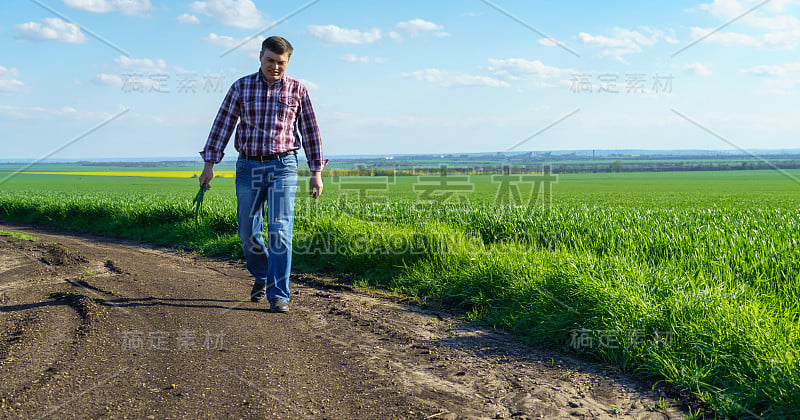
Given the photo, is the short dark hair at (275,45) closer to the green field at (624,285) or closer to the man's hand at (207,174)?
the man's hand at (207,174)

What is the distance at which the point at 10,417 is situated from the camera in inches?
105

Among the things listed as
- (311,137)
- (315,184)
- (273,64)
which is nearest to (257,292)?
(315,184)

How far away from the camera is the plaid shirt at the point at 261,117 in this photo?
5168 millimetres

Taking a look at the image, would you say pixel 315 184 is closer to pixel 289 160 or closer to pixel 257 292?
pixel 289 160

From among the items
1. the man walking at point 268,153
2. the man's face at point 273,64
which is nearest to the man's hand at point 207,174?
the man walking at point 268,153

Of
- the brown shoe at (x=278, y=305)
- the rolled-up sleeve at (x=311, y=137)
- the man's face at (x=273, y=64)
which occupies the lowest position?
the brown shoe at (x=278, y=305)

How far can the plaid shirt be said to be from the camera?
5168 mm

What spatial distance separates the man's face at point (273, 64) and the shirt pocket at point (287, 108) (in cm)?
21

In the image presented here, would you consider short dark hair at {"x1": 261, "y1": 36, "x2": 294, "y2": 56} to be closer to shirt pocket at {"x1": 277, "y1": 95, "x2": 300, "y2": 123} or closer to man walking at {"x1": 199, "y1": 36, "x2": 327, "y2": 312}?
man walking at {"x1": 199, "y1": 36, "x2": 327, "y2": 312}

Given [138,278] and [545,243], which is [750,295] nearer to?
[545,243]

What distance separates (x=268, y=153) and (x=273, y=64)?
804 mm

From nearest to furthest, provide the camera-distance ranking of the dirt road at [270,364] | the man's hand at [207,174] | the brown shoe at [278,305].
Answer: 1. the dirt road at [270,364]
2. the brown shoe at [278,305]
3. the man's hand at [207,174]

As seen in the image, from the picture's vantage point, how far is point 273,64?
503 centimetres

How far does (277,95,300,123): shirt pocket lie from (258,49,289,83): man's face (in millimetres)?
211
